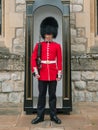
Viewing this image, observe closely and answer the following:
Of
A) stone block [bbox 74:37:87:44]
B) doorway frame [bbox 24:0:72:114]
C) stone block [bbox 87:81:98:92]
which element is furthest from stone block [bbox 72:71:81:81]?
doorway frame [bbox 24:0:72:114]

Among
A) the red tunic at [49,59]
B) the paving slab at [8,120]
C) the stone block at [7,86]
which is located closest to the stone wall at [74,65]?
the stone block at [7,86]

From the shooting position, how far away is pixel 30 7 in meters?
6.23

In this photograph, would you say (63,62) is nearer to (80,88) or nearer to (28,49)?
(28,49)

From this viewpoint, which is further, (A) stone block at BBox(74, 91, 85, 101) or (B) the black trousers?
(A) stone block at BBox(74, 91, 85, 101)

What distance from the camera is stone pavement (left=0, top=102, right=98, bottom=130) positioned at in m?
5.51

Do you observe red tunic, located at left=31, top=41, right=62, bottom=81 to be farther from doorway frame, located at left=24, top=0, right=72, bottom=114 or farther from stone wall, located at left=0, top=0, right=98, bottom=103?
stone wall, located at left=0, top=0, right=98, bottom=103

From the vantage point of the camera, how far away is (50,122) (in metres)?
5.82

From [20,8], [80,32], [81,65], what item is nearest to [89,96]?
[81,65]

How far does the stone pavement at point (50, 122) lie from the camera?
5.51 meters

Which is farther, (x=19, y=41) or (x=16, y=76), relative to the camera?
(x=19, y=41)

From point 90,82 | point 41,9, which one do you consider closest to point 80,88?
point 90,82

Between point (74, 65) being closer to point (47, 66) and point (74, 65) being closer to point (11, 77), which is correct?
point (11, 77)

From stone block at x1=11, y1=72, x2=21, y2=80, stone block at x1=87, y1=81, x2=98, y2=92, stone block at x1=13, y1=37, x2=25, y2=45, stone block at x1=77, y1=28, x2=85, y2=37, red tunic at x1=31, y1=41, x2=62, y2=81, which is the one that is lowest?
stone block at x1=87, y1=81, x2=98, y2=92

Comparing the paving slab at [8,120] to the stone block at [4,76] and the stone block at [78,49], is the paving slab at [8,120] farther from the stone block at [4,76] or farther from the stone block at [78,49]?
the stone block at [78,49]
